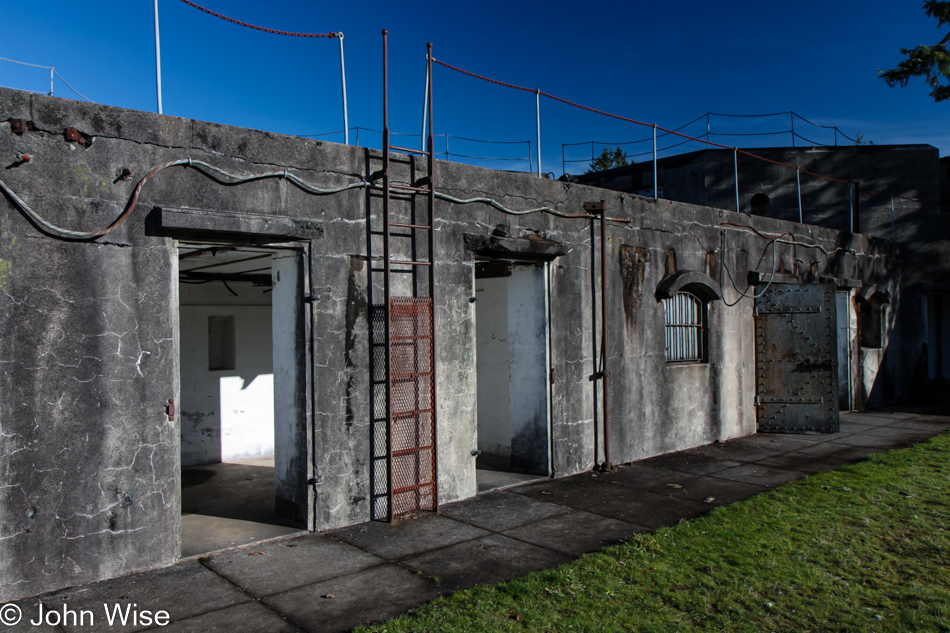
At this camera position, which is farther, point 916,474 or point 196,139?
point 916,474

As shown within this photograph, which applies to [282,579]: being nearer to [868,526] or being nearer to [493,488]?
[493,488]

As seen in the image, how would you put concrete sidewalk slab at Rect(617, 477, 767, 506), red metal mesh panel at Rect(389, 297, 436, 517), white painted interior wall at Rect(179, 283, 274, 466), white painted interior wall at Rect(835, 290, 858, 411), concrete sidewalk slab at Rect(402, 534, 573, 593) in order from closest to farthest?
concrete sidewalk slab at Rect(402, 534, 573, 593), red metal mesh panel at Rect(389, 297, 436, 517), concrete sidewalk slab at Rect(617, 477, 767, 506), white painted interior wall at Rect(179, 283, 274, 466), white painted interior wall at Rect(835, 290, 858, 411)

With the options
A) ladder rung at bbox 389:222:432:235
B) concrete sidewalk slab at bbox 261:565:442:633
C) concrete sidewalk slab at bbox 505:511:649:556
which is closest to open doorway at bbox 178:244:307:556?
ladder rung at bbox 389:222:432:235

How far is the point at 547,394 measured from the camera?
25.7ft

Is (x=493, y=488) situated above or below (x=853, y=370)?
below

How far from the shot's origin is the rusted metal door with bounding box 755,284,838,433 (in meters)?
10.7

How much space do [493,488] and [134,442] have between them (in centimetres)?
385

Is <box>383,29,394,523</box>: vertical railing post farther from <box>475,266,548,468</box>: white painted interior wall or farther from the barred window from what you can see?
the barred window

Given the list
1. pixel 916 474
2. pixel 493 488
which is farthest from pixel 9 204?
pixel 916 474

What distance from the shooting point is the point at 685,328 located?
32.7 ft

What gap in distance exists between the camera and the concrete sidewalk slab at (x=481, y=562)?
4.80 meters

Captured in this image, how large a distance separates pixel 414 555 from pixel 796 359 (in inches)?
322

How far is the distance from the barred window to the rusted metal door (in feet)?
5.40

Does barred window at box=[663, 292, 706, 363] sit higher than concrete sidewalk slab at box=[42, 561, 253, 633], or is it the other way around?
barred window at box=[663, 292, 706, 363]
